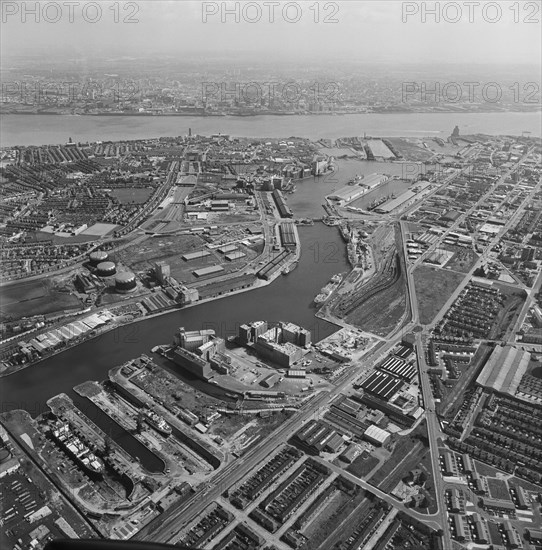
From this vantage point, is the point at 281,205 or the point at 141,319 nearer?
the point at 141,319

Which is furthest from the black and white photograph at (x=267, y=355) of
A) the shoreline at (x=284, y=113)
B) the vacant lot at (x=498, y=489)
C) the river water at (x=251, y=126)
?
the shoreline at (x=284, y=113)

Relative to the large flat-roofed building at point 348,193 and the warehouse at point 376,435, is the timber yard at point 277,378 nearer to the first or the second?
the warehouse at point 376,435

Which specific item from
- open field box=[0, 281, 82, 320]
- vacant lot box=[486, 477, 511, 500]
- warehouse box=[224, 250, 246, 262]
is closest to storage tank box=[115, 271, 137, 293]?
open field box=[0, 281, 82, 320]

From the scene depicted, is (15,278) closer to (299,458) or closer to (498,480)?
(299,458)

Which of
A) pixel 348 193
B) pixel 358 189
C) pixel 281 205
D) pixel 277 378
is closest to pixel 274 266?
pixel 277 378

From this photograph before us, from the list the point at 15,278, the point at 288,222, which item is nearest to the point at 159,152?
the point at 288,222

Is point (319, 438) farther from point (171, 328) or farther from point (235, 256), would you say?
point (235, 256)
